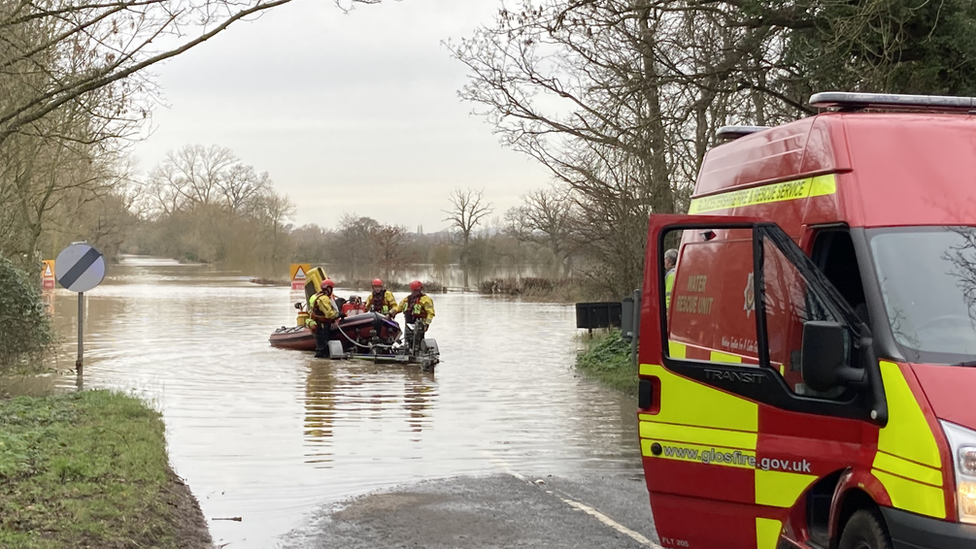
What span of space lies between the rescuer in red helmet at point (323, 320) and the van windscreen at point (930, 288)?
728 inches

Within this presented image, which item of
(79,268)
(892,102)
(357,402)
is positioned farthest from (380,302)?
(892,102)

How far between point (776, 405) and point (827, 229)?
94 cm

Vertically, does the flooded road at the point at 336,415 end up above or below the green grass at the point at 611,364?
below

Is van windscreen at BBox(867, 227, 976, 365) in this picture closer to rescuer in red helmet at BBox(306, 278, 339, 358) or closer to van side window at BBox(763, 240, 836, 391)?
van side window at BBox(763, 240, 836, 391)

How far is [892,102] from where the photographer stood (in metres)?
5.91

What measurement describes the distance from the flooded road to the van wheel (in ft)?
12.8

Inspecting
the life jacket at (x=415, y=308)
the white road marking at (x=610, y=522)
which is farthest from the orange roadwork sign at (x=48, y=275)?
the white road marking at (x=610, y=522)

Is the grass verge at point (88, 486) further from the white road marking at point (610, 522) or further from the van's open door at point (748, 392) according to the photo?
the van's open door at point (748, 392)

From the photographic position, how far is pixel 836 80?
46.3ft

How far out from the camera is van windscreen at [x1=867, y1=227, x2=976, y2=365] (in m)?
4.70

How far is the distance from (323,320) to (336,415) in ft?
28.8

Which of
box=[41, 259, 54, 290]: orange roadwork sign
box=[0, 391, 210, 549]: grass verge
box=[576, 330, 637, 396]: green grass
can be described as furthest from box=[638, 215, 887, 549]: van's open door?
box=[41, 259, 54, 290]: orange roadwork sign

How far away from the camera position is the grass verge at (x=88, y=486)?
21.0 ft

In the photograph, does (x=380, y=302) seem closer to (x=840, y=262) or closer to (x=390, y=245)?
(x=840, y=262)
